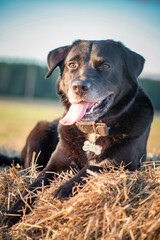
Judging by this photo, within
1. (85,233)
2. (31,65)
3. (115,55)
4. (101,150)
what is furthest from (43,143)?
(31,65)

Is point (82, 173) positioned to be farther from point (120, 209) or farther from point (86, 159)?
point (120, 209)

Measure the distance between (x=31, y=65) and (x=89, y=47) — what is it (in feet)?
129

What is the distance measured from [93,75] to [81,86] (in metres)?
0.30

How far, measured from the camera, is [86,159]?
9.96 feet

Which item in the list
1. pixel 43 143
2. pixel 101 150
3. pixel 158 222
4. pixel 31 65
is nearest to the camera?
pixel 158 222

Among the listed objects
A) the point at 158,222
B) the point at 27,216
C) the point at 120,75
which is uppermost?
the point at 120,75

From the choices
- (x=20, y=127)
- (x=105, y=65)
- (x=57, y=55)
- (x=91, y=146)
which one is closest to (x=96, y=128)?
(x=91, y=146)

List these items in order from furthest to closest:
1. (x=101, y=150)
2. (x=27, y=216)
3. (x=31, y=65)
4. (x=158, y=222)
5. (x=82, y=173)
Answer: (x=31, y=65)
(x=101, y=150)
(x=82, y=173)
(x=27, y=216)
(x=158, y=222)

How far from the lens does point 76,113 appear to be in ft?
9.96

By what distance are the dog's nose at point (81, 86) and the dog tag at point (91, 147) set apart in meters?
0.65

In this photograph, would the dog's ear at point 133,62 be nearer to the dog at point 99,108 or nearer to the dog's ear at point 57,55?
the dog at point 99,108

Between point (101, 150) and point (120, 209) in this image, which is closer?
point (120, 209)

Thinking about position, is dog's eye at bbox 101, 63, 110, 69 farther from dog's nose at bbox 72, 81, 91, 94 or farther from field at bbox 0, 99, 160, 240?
field at bbox 0, 99, 160, 240

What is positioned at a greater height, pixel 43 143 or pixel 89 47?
pixel 89 47
